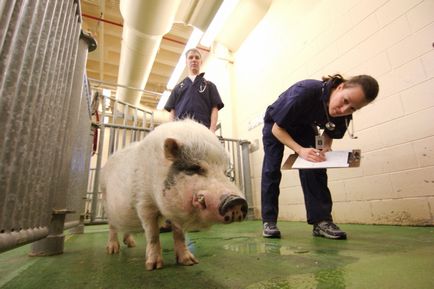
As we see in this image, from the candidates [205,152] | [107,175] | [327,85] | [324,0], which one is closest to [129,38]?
[324,0]

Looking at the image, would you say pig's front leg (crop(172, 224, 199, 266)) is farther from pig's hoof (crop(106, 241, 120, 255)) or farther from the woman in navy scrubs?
the woman in navy scrubs

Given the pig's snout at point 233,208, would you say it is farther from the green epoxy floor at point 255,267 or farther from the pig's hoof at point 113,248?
the pig's hoof at point 113,248

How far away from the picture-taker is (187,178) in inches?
45.6

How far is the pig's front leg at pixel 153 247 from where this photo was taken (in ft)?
4.32

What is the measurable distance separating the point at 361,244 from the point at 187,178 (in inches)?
50.0

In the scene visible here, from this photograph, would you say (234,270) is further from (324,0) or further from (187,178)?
(324,0)

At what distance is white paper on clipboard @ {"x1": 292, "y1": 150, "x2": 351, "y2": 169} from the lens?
1704 mm

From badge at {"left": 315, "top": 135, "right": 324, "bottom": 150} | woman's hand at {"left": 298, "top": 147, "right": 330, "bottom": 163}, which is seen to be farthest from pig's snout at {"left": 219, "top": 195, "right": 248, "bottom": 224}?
Result: badge at {"left": 315, "top": 135, "right": 324, "bottom": 150}

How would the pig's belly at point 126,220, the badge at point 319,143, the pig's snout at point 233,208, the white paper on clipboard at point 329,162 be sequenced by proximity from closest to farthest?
the pig's snout at point 233,208, the pig's belly at point 126,220, the white paper on clipboard at point 329,162, the badge at point 319,143

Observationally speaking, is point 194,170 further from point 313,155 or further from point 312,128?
point 312,128

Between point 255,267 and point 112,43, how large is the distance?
6643 millimetres

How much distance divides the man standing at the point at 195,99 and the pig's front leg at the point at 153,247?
135 cm

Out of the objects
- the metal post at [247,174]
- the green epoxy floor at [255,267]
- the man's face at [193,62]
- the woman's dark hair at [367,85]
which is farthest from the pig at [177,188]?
the metal post at [247,174]

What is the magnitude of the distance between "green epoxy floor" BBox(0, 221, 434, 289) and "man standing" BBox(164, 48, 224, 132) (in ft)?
4.24
